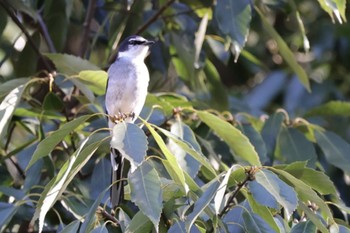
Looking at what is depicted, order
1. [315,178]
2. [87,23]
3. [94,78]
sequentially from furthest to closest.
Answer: [87,23] → [94,78] → [315,178]

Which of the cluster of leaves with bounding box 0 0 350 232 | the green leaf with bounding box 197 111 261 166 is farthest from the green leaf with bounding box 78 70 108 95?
the green leaf with bounding box 197 111 261 166

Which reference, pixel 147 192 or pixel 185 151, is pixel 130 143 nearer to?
pixel 147 192

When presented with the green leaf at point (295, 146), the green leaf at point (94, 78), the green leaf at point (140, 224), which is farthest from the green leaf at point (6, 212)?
the green leaf at point (295, 146)

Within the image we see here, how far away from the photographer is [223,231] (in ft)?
10.7

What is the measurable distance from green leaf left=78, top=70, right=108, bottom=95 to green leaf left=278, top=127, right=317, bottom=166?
0.97 metres

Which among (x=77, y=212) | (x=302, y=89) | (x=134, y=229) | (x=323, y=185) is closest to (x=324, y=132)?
(x=323, y=185)

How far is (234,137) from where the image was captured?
4.01m

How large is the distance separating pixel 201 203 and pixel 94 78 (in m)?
1.38

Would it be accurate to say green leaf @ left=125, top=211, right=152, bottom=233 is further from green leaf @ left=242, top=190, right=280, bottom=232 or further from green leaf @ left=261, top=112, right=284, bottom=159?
green leaf @ left=261, top=112, right=284, bottom=159

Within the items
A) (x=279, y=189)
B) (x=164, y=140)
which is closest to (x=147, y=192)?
(x=279, y=189)

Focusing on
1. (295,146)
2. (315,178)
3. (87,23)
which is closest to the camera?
(315,178)

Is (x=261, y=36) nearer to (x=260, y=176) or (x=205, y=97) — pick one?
(x=205, y=97)

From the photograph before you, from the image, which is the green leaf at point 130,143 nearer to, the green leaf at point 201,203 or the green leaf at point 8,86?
the green leaf at point 201,203

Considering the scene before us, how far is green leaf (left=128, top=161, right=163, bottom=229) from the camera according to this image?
2.96 metres
